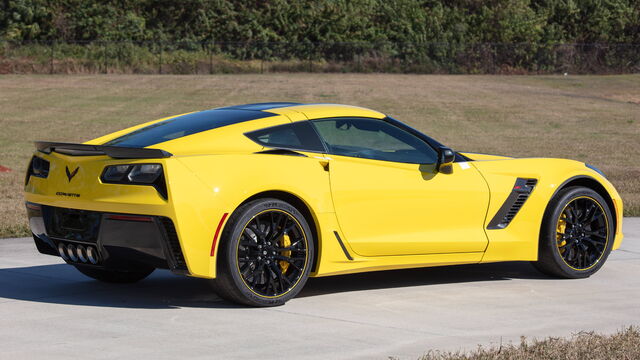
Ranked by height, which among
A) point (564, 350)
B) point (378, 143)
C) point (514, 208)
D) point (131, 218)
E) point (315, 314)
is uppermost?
point (378, 143)

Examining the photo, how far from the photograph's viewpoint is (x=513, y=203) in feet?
26.6

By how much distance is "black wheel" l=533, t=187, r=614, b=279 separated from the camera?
27.0 feet

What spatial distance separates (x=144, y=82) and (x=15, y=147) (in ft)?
88.9

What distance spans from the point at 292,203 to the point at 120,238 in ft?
3.81

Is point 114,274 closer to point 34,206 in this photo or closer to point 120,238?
point 34,206

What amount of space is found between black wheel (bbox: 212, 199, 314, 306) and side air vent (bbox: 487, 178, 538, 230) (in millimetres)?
1689

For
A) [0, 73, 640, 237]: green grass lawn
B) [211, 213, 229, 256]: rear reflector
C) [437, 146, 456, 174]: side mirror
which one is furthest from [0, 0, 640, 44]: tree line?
[211, 213, 229, 256]: rear reflector

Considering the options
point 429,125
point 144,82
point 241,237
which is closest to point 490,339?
point 241,237

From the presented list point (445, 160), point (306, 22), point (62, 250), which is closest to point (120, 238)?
point (62, 250)

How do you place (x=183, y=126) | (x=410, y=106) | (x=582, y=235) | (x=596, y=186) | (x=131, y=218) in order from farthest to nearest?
(x=410, y=106)
(x=596, y=186)
(x=582, y=235)
(x=183, y=126)
(x=131, y=218)

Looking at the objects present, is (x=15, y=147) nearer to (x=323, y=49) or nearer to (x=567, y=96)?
(x=567, y=96)

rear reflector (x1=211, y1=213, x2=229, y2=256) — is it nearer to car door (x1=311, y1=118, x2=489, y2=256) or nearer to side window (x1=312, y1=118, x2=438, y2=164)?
car door (x1=311, y1=118, x2=489, y2=256)

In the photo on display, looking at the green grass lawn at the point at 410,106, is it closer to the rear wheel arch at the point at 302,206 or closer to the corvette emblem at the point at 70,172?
the corvette emblem at the point at 70,172

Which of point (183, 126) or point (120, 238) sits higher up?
point (183, 126)
